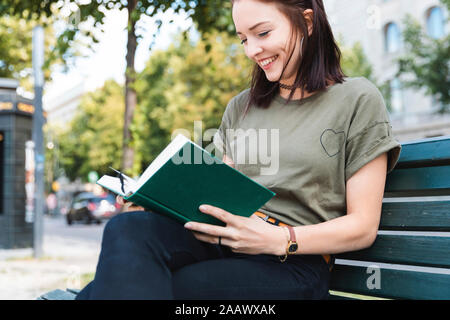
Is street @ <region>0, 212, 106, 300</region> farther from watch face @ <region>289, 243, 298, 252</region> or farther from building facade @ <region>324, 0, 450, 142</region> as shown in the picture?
building facade @ <region>324, 0, 450, 142</region>

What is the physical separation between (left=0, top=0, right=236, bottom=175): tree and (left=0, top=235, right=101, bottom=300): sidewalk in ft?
5.34

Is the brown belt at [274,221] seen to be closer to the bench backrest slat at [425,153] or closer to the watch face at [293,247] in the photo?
the watch face at [293,247]

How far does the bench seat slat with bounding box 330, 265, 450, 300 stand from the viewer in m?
1.73

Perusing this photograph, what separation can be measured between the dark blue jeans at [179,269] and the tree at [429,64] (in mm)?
15720

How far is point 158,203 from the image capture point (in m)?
1.61

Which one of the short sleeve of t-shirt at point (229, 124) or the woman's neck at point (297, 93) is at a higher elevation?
the woman's neck at point (297, 93)

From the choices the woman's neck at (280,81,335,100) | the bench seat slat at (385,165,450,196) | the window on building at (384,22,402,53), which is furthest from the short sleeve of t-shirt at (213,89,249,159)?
the window on building at (384,22,402,53)

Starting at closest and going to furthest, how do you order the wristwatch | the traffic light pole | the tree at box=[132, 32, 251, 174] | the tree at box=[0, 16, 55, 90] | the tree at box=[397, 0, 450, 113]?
the wristwatch
the traffic light pole
the tree at box=[0, 16, 55, 90]
the tree at box=[397, 0, 450, 113]
the tree at box=[132, 32, 251, 174]

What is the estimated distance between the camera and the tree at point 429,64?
627 inches

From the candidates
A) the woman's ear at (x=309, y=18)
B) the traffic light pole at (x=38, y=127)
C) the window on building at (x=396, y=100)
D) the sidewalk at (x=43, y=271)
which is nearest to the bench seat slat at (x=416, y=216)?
the woman's ear at (x=309, y=18)
